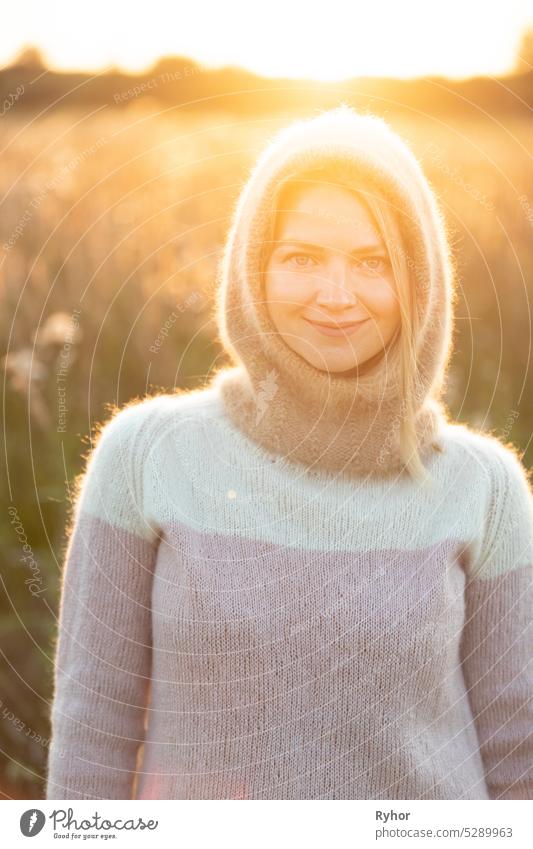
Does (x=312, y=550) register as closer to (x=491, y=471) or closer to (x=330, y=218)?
(x=491, y=471)

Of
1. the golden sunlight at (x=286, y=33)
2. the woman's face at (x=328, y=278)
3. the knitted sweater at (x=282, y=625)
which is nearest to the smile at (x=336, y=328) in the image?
the woman's face at (x=328, y=278)

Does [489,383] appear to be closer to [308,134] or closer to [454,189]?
[454,189]

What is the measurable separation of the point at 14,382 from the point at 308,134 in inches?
43.4

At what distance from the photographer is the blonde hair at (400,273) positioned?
112cm

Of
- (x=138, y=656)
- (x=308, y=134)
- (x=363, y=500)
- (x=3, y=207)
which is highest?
(x=3, y=207)

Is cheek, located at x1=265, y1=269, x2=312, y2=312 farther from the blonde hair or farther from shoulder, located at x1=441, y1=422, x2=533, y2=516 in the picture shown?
shoulder, located at x1=441, y1=422, x2=533, y2=516

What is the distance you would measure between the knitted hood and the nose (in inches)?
3.2

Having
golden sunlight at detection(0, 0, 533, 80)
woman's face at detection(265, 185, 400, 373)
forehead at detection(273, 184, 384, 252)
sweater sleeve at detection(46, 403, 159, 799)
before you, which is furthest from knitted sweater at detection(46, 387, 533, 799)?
golden sunlight at detection(0, 0, 533, 80)

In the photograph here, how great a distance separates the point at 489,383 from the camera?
2.25m

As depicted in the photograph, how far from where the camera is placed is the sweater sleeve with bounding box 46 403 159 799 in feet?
3.77

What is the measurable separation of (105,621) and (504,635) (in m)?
0.49

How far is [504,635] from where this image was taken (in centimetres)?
121

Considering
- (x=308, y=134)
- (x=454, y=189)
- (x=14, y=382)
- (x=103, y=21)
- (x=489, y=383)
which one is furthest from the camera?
(x=454, y=189)
